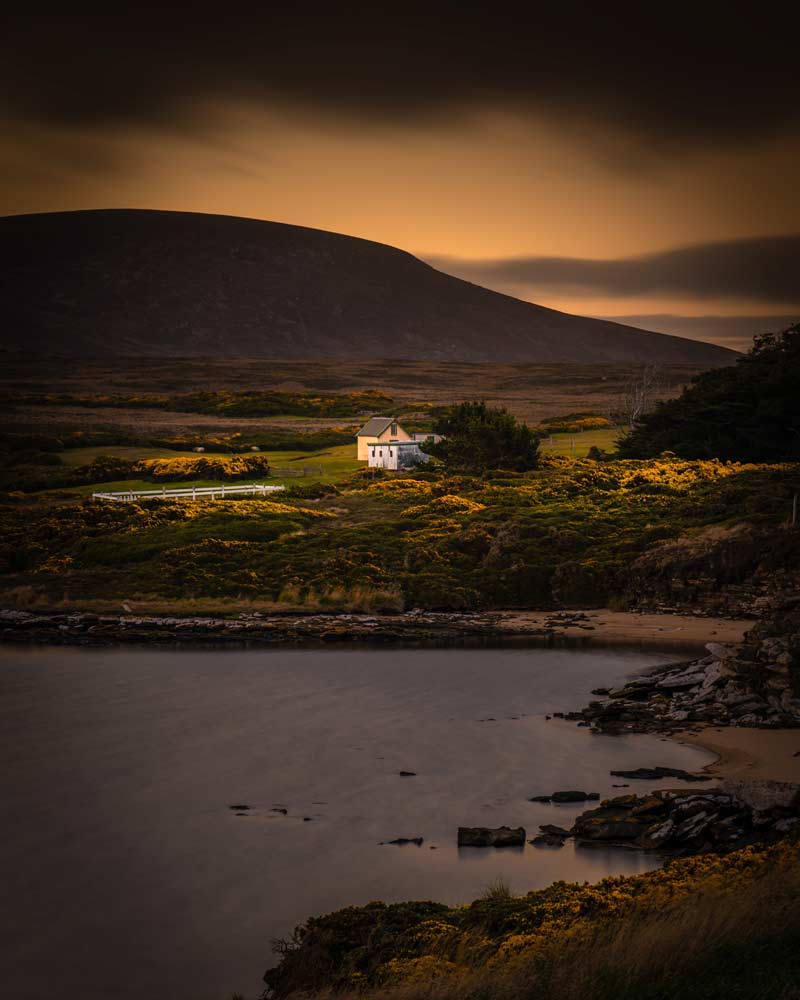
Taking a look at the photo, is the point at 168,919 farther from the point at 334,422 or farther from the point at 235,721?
the point at 334,422

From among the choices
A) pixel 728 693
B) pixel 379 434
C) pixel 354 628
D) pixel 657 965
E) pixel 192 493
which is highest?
pixel 379 434

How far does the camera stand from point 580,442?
108 meters

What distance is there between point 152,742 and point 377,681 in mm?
9003

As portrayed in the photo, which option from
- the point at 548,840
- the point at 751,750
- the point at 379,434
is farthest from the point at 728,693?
the point at 379,434

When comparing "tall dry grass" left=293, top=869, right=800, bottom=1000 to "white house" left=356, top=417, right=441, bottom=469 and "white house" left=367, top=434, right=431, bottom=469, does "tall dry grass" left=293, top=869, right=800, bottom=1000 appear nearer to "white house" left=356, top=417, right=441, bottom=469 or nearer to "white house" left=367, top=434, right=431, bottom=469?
"white house" left=356, top=417, right=441, bottom=469

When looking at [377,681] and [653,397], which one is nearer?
[377,681]

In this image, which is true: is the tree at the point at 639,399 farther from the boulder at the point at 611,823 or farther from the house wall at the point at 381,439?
the boulder at the point at 611,823

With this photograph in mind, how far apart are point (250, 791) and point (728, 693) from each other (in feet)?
42.6

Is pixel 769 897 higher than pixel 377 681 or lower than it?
higher

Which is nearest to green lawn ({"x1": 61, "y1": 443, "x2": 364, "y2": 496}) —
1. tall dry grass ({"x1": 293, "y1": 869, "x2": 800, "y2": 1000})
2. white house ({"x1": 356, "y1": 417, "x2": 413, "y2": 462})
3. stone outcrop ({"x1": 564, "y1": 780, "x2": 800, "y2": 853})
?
white house ({"x1": 356, "y1": 417, "x2": 413, "y2": 462})

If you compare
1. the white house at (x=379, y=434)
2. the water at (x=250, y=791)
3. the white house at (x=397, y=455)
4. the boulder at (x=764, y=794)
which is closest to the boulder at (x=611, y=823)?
the water at (x=250, y=791)

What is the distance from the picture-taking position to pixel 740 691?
30172 millimetres

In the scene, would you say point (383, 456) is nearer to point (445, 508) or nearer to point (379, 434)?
point (379, 434)

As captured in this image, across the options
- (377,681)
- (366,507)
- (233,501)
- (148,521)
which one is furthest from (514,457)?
(377,681)
